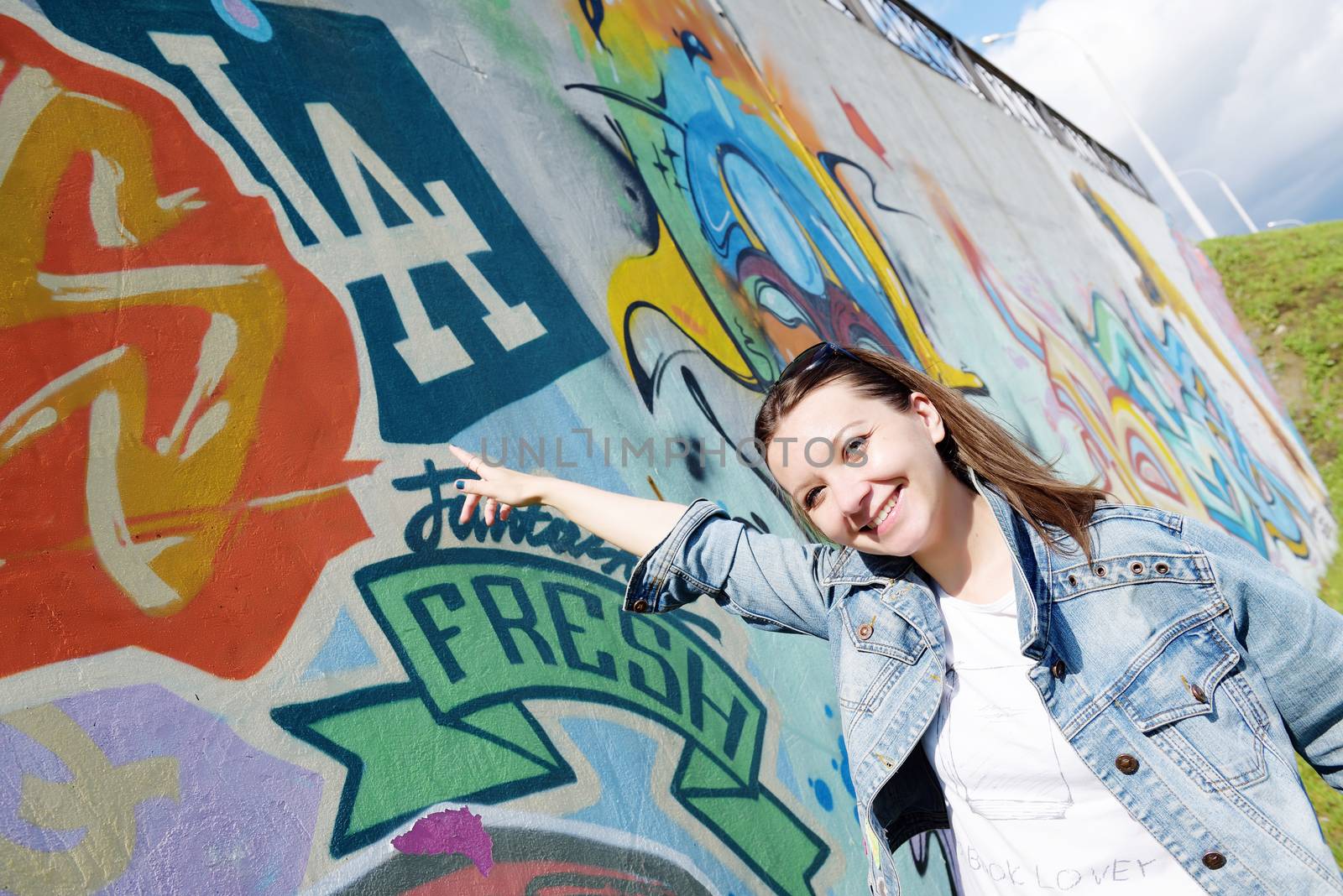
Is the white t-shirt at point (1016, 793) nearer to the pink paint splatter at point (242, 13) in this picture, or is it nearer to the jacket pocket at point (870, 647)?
the jacket pocket at point (870, 647)

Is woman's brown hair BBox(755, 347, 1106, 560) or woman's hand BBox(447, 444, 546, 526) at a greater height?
woman's hand BBox(447, 444, 546, 526)

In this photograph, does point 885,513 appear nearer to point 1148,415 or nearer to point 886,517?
point 886,517

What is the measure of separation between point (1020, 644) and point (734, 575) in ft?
1.70

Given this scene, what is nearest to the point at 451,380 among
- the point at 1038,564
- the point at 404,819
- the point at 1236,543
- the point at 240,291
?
the point at 240,291

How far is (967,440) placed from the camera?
171 centimetres

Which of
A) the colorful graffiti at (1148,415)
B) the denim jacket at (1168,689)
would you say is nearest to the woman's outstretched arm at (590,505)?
the denim jacket at (1168,689)

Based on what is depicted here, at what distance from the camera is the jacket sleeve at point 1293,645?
4.66 ft

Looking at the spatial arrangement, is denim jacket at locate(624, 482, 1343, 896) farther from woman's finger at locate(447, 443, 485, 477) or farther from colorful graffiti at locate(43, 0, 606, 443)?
colorful graffiti at locate(43, 0, 606, 443)

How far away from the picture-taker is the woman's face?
5.14ft

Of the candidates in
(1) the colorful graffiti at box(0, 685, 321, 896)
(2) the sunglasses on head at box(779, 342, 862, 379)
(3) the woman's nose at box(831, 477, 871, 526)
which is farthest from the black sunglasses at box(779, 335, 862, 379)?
(1) the colorful graffiti at box(0, 685, 321, 896)

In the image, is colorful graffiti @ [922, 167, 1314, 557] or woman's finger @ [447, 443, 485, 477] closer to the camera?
woman's finger @ [447, 443, 485, 477]

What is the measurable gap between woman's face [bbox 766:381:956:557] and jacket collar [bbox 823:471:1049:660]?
0.07m

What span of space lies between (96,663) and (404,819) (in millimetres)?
630

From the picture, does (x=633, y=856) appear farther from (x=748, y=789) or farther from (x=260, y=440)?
(x=260, y=440)
